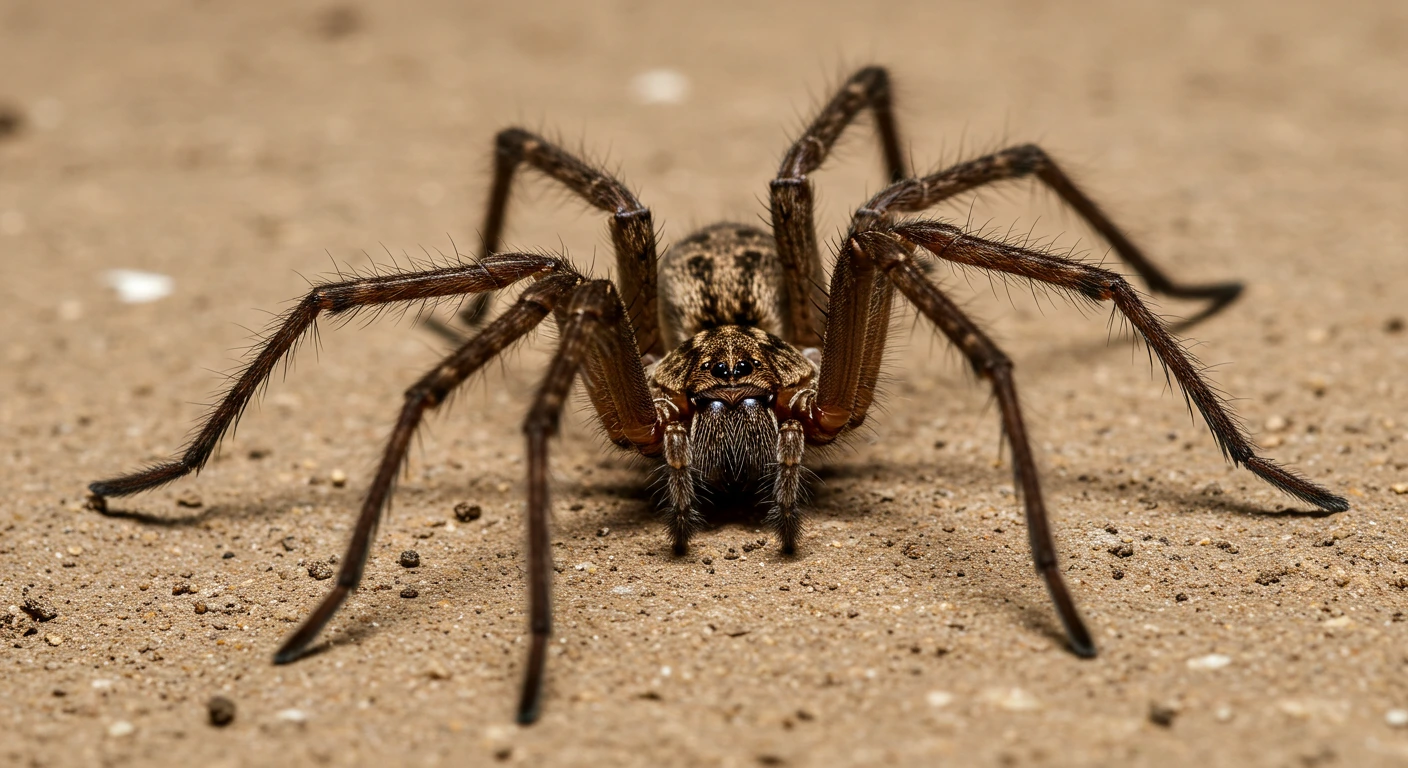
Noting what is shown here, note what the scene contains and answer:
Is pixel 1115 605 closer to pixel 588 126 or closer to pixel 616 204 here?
pixel 616 204

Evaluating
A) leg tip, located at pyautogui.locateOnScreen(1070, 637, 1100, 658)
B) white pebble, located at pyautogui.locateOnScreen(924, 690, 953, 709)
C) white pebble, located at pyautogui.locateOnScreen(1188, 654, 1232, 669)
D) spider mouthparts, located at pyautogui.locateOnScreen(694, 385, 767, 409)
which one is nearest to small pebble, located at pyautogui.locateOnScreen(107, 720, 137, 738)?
spider mouthparts, located at pyautogui.locateOnScreen(694, 385, 767, 409)

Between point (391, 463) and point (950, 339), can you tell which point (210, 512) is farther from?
point (950, 339)

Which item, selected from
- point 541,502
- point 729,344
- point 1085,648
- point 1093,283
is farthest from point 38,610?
point 1093,283

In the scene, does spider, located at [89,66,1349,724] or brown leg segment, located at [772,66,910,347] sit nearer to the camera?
spider, located at [89,66,1349,724]

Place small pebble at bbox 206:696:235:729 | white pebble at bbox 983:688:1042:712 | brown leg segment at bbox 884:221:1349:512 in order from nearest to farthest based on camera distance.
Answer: white pebble at bbox 983:688:1042:712 → small pebble at bbox 206:696:235:729 → brown leg segment at bbox 884:221:1349:512

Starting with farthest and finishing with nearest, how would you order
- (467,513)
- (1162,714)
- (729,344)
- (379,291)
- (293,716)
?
(467,513) → (729,344) → (379,291) → (293,716) → (1162,714)

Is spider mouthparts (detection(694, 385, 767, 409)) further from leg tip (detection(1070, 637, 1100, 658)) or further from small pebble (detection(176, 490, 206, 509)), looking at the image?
small pebble (detection(176, 490, 206, 509))

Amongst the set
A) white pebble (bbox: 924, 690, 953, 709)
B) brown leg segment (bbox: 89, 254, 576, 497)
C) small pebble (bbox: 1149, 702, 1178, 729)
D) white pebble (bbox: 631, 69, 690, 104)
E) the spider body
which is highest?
white pebble (bbox: 631, 69, 690, 104)
